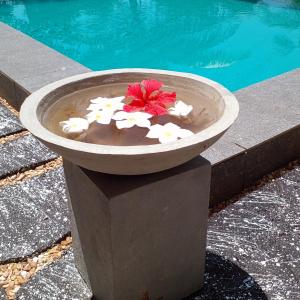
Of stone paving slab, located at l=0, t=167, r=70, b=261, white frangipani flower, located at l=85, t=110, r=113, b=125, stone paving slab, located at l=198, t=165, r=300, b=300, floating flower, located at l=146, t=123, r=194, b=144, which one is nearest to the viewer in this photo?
floating flower, located at l=146, t=123, r=194, b=144

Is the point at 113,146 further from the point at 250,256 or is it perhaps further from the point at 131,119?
the point at 250,256

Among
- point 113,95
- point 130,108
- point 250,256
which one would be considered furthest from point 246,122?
point 130,108

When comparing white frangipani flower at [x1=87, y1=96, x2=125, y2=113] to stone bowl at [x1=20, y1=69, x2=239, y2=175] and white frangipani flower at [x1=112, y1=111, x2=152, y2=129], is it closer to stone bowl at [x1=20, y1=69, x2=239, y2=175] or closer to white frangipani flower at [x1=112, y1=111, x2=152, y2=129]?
white frangipani flower at [x1=112, y1=111, x2=152, y2=129]

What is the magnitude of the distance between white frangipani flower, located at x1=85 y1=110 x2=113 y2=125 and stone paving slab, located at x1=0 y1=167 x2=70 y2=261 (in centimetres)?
104

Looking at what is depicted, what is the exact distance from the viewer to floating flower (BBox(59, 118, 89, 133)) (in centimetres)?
171

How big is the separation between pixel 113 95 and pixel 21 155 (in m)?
1.55

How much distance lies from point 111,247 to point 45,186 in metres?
1.36

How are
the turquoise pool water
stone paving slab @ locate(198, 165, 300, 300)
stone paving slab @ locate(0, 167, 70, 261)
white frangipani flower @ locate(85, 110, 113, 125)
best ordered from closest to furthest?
white frangipani flower @ locate(85, 110, 113, 125) < stone paving slab @ locate(198, 165, 300, 300) < stone paving slab @ locate(0, 167, 70, 261) < the turquoise pool water

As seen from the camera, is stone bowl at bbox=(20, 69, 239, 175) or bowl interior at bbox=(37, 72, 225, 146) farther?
bowl interior at bbox=(37, 72, 225, 146)

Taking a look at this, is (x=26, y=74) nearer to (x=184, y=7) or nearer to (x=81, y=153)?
(x=81, y=153)

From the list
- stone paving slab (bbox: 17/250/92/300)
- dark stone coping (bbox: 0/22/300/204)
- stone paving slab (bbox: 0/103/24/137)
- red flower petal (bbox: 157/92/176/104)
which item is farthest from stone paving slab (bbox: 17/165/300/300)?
stone paving slab (bbox: 0/103/24/137)

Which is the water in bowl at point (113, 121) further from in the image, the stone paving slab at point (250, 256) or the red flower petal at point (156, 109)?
the stone paving slab at point (250, 256)

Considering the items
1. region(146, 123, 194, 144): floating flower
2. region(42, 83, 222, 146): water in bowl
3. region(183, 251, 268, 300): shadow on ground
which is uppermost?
region(146, 123, 194, 144): floating flower

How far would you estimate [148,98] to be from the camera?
71.9 inches
